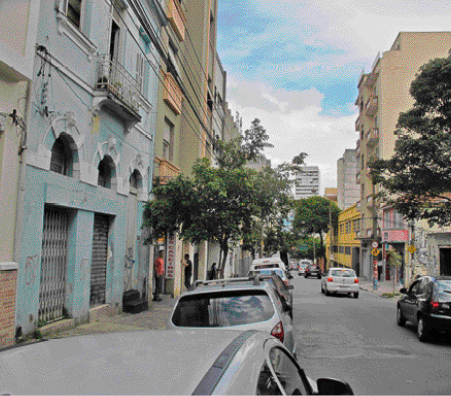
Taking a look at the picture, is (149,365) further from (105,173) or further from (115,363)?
(105,173)

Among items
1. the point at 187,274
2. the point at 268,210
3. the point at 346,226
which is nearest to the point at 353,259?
the point at 346,226

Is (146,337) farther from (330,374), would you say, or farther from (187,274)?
(187,274)

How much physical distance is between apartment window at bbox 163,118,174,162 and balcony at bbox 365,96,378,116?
85.4 ft

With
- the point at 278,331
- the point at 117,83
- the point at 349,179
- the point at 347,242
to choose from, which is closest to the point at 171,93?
the point at 117,83

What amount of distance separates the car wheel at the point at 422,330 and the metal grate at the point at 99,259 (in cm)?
805

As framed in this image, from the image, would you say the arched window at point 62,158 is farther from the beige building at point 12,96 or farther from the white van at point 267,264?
the white van at point 267,264

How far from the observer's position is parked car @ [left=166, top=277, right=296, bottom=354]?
5.36 meters

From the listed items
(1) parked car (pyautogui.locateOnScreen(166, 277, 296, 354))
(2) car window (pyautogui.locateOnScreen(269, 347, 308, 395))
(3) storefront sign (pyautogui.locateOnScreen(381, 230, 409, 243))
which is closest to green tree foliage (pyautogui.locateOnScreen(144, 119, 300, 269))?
(1) parked car (pyautogui.locateOnScreen(166, 277, 296, 354))

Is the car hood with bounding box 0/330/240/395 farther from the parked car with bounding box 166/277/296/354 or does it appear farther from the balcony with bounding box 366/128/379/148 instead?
the balcony with bounding box 366/128/379/148

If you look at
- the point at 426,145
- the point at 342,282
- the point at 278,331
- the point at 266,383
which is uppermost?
the point at 426,145

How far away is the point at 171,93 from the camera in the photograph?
17031 mm

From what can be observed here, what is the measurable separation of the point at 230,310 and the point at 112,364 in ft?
12.0

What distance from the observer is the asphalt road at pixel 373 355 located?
652 centimetres

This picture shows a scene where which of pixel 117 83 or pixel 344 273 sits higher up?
pixel 117 83
